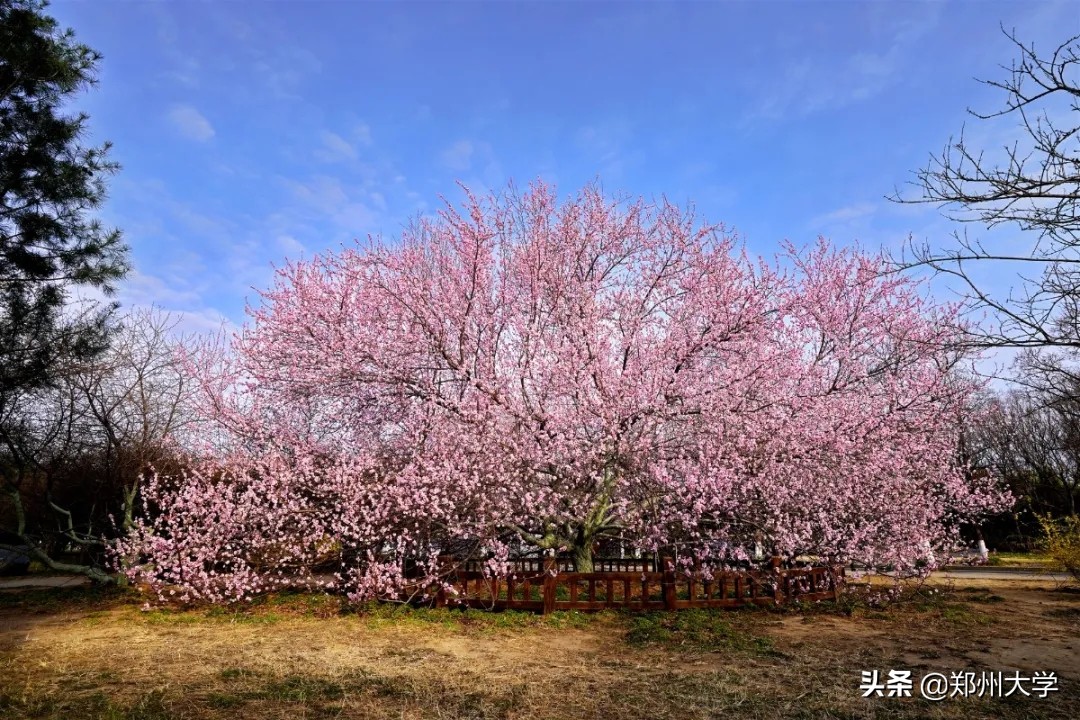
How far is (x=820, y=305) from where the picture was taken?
37.8 ft

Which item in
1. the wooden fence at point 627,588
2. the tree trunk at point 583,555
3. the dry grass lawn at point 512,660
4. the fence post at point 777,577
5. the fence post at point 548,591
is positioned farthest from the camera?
the tree trunk at point 583,555

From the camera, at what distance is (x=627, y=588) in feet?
29.8

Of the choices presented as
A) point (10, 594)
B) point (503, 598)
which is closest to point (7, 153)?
point (503, 598)

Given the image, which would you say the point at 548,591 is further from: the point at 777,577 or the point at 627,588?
the point at 777,577

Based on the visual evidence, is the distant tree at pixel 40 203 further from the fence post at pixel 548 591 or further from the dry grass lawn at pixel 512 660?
the fence post at pixel 548 591

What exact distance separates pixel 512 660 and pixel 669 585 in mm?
3395

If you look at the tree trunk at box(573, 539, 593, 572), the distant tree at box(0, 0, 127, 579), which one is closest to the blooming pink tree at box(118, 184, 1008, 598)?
the tree trunk at box(573, 539, 593, 572)

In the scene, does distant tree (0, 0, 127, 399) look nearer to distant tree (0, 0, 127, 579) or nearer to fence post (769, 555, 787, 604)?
distant tree (0, 0, 127, 579)

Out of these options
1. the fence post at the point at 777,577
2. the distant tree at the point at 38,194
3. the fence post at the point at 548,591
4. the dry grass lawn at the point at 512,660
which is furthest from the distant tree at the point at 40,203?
the fence post at the point at 777,577

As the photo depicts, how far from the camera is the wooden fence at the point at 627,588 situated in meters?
8.97

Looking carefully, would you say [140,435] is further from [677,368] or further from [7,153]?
[677,368]

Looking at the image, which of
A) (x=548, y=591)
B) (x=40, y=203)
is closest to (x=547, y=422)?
(x=548, y=591)

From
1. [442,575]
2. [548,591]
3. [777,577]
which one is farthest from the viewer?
[777,577]

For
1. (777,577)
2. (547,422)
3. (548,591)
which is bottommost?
(548,591)
